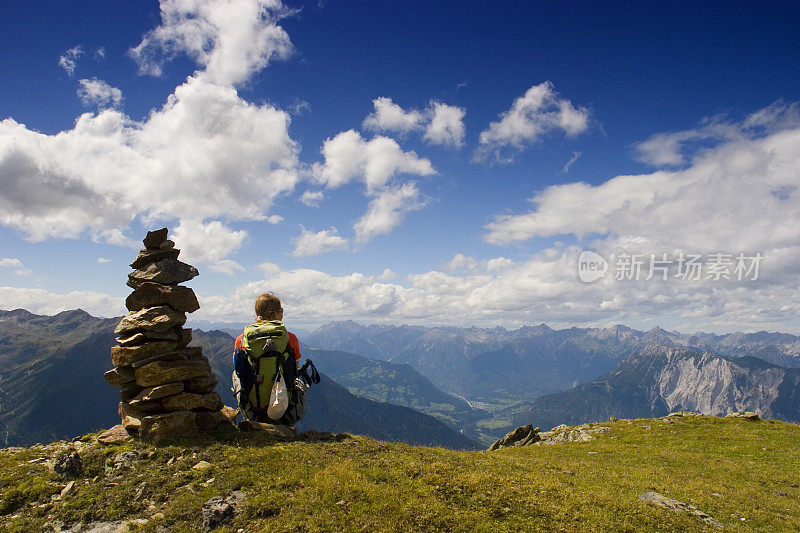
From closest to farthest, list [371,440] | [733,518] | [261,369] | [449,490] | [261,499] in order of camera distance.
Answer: [261,499], [449,490], [733,518], [261,369], [371,440]

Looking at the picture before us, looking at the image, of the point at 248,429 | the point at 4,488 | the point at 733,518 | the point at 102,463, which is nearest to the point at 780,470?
the point at 733,518

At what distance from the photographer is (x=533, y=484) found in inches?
514

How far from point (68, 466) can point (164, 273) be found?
903 cm

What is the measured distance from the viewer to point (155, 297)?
18.4 meters

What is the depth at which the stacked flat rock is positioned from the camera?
15781 millimetres

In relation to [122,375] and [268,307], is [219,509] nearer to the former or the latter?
[268,307]

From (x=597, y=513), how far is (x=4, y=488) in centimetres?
1800

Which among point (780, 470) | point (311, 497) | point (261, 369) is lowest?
point (780, 470)

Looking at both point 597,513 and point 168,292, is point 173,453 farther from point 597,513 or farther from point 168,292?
point 597,513

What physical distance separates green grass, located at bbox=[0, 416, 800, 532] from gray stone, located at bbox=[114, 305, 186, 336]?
501cm

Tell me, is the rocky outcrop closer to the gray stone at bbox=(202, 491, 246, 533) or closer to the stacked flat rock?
the stacked flat rock

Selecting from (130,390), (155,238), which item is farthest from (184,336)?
(155,238)

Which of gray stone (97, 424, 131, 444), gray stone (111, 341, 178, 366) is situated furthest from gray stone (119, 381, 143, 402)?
gray stone (97, 424, 131, 444)

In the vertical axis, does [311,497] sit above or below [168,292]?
below
